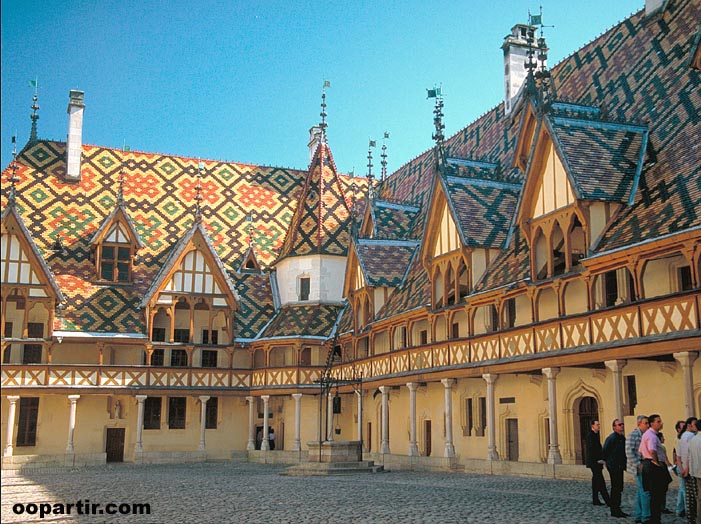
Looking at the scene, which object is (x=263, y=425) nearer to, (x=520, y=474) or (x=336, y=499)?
(x=520, y=474)

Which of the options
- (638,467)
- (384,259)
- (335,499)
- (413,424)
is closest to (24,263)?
(384,259)

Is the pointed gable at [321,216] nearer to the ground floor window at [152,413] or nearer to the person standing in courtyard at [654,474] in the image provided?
the ground floor window at [152,413]

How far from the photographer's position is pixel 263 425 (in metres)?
36.0

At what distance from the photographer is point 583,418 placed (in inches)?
828

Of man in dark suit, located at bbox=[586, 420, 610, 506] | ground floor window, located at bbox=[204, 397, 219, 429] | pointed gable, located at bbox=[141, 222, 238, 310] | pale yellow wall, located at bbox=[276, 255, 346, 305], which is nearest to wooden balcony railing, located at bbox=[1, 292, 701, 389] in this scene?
ground floor window, located at bbox=[204, 397, 219, 429]

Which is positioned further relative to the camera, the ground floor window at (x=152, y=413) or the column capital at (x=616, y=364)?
the ground floor window at (x=152, y=413)

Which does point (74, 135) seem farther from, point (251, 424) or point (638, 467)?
point (638, 467)

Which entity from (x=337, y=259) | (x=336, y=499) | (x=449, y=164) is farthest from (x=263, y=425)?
(x=336, y=499)

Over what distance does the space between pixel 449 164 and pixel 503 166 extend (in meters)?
2.65

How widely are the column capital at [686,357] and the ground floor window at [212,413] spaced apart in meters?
23.7

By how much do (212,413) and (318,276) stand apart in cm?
747

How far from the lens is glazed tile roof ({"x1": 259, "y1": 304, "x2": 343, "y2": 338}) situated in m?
35.3

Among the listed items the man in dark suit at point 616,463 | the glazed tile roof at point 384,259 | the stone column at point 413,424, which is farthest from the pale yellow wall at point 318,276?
the man in dark suit at point 616,463

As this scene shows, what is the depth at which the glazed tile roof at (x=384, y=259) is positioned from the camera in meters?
31.0
